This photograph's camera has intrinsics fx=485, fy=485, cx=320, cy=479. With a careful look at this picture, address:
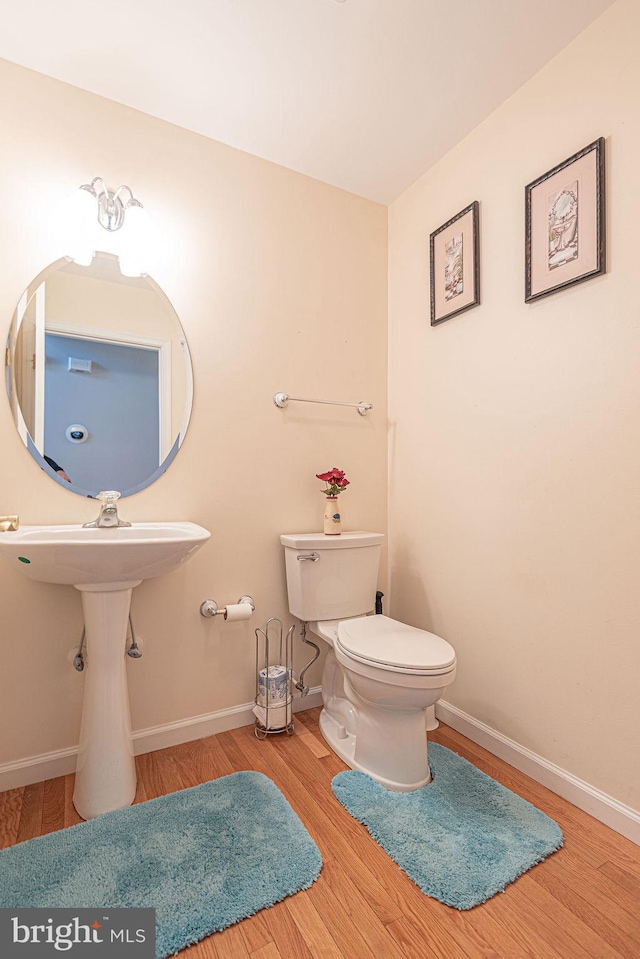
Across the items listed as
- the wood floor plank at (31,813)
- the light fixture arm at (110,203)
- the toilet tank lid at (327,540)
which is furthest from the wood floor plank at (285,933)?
the light fixture arm at (110,203)

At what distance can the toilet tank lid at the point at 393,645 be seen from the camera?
1509mm

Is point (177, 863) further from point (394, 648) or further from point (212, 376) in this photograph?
point (212, 376)

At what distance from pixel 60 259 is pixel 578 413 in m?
1.81

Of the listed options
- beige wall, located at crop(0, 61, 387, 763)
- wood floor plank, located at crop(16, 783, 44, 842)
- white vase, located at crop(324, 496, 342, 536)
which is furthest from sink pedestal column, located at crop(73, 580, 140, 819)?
white vase, located at crop(324, 496, 342, 536)

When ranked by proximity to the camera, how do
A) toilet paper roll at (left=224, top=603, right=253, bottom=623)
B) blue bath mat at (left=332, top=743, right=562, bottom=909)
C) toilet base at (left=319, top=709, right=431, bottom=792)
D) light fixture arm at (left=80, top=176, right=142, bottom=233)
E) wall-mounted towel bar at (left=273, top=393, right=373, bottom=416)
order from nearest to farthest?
1. blue bath mat at (left=332, top=743, right=562, bottom=909)
2. toilet base at (left=319, top=709, right=431, bottom=792)
3. light fixture arm at (left=80, top=176, right=142, bottom=233)
4. toilet paper roll at (left=224, top=603, right=253, bottom=623)
5. wall-mounted towel bar at (left=273, top=393, right=373, bottom=416)

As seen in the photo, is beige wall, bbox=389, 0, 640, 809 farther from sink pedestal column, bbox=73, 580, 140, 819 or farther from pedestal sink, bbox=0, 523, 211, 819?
sink pedestal column, bbox=73, 580, 140, 819

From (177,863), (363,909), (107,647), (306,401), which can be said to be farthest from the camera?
(306,401)

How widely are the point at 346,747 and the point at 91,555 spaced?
1.16 meters

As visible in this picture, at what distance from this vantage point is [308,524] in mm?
2172

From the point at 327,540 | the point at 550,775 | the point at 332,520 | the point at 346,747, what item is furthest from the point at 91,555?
the point at 550,775

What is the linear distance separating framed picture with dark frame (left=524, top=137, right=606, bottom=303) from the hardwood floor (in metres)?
1.65

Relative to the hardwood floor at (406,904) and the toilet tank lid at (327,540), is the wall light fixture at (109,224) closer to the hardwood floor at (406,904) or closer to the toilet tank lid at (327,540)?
the toilet tank lid at (327,540)

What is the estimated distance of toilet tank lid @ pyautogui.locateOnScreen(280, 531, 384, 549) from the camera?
76.6 inches

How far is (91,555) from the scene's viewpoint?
1295 millimetres
